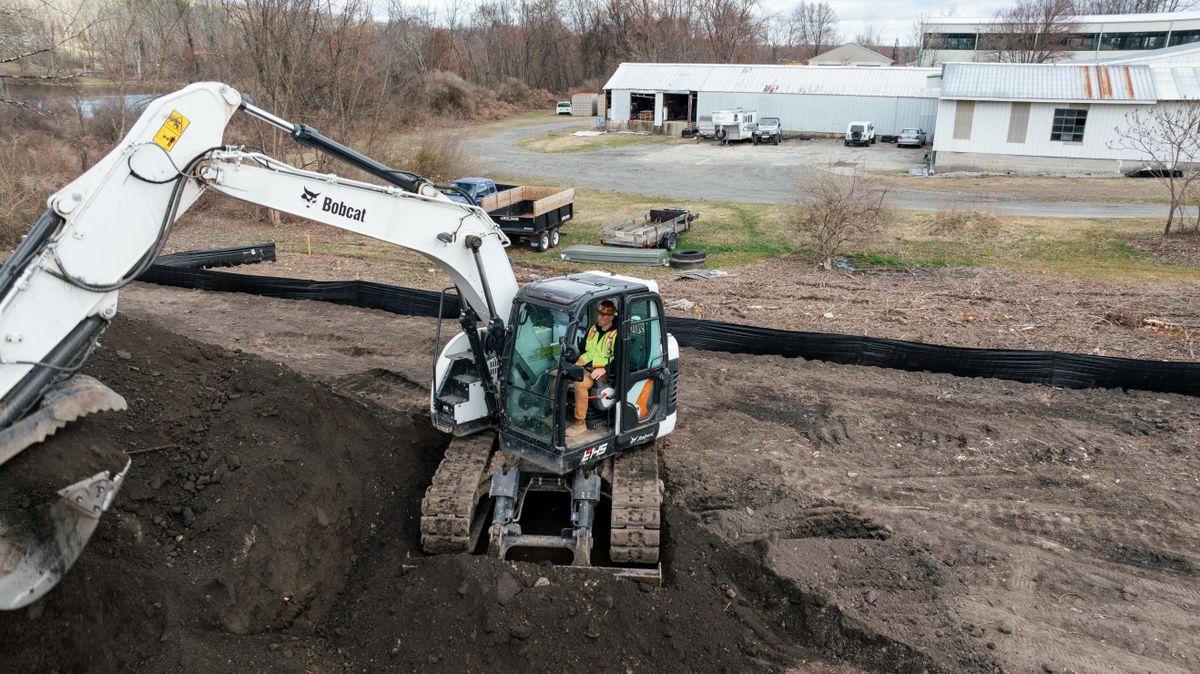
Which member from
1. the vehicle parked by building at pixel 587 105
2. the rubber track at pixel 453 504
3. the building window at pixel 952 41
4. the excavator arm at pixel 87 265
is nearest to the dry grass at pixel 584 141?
the vehicle parked by building at pixel 587 105

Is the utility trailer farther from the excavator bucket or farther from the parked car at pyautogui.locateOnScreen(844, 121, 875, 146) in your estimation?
the parked car at pyautogui.locateOnScreen(844, 121, 875, 146)

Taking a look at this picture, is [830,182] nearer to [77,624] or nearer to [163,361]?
[163,361]

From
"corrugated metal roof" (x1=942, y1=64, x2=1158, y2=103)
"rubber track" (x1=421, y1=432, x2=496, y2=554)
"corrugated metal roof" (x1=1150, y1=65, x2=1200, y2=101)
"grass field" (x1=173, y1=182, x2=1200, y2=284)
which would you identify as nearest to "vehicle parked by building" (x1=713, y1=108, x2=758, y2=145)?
"corrugated metal roof" (x1=942, y1=64, x2=1158, y2=103)

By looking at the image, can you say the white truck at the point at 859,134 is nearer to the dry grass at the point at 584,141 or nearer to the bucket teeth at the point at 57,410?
the dry grass at the point at 584,141

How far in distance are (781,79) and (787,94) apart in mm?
1555

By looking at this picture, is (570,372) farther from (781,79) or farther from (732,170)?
(781,79)

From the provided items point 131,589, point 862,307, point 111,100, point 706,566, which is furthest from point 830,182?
point 111,100

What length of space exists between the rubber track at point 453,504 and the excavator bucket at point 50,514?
252cm

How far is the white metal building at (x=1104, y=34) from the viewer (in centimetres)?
6188

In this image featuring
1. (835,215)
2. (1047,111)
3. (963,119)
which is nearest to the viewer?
(835,215)

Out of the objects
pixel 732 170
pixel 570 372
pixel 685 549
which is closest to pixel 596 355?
pixel 570 372

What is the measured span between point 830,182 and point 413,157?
1419 centimetres

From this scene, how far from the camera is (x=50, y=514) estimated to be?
538 cm

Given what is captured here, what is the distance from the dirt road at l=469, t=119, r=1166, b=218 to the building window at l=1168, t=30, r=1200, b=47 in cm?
3793
